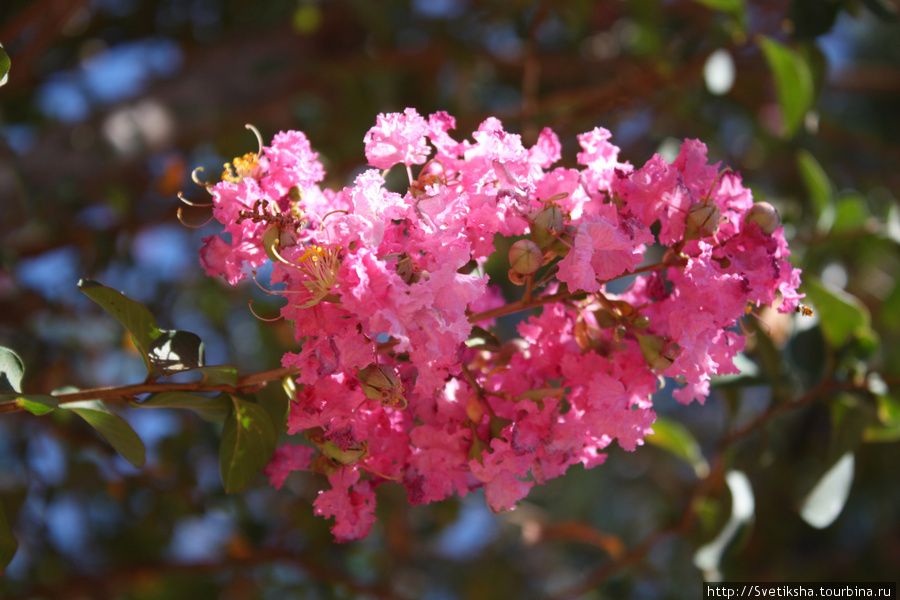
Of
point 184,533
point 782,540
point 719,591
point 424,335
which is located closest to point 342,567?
point 184,533

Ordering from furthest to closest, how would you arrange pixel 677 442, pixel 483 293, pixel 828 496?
pixel 677 442
pixel 828 496
pixel 483 293

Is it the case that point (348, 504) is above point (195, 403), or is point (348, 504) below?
below

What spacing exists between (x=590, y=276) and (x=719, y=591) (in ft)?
4.70

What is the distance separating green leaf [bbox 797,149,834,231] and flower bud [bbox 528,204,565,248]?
3.97 ft

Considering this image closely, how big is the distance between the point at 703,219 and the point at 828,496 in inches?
30.7

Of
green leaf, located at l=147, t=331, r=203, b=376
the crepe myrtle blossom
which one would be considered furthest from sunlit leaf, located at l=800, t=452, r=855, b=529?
green leaf, located at l=147, t=331, r=203, b=376

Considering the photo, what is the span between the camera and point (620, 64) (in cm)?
270

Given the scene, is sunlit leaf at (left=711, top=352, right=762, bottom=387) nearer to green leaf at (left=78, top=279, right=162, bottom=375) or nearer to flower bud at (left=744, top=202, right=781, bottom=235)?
flower bud at (left=744, top=202, right=781, bottom=235)

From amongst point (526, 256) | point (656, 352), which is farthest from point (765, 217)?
point (526, 256)

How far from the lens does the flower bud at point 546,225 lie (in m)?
0.92

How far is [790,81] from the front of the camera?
5.72 feet

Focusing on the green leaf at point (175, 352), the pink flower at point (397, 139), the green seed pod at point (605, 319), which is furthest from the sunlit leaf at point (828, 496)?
the green leaf at point (175, 352)

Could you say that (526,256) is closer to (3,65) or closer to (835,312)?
(3,65)

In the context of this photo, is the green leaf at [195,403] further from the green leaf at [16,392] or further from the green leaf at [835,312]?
the green leaf at [835,312]
